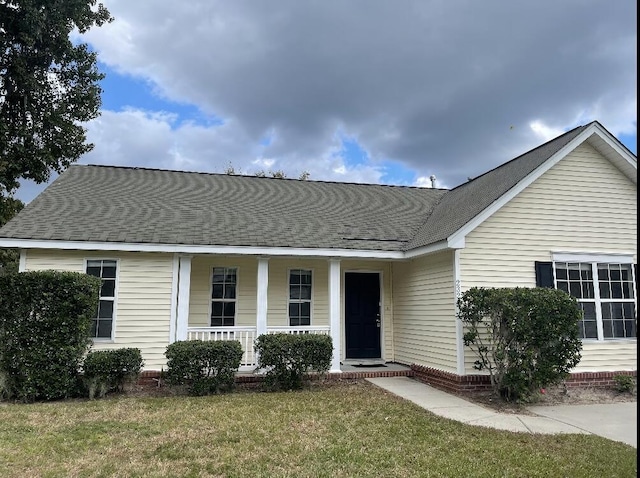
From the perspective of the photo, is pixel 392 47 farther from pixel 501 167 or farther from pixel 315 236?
pixel 315 236

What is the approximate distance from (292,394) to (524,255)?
18.2 ft

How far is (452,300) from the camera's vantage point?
909cm

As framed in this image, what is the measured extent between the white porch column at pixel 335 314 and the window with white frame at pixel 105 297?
4.62 metres

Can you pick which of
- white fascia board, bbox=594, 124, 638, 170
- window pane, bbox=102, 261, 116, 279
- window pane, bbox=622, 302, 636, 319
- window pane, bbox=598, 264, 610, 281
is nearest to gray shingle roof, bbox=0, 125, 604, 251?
white fascia board, bbox=594, 124, 638, 170

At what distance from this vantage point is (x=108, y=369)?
789 centimetres

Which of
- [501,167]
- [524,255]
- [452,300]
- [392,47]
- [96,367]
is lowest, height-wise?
[96,367]

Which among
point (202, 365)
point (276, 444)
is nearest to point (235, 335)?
point (202, 365)

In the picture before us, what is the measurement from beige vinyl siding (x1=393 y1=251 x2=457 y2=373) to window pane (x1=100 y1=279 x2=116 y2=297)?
6686 mm

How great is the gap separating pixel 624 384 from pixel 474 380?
306 cm

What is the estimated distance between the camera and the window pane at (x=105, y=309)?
9.38 meters

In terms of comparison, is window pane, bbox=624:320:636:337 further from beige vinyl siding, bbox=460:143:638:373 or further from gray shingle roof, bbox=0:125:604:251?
gray shingle roof, bbox=0:125:604:251

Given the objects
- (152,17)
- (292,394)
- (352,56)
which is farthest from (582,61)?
(152,17)

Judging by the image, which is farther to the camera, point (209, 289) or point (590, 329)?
point (209, 289)

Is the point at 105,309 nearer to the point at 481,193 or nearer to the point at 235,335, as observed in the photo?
the point at 235,335
